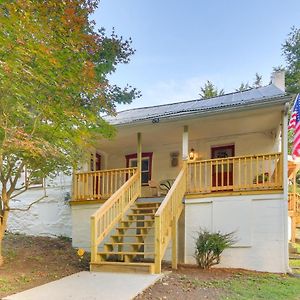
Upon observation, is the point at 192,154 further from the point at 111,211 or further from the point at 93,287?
the point at 93,287

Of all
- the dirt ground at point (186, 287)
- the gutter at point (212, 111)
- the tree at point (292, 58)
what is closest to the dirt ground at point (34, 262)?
the dirt ground at point (186, 287)

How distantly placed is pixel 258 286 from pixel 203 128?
5.47 metres

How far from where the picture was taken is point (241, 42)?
23.1 metres

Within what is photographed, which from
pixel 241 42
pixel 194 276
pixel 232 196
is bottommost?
pixel 194 276

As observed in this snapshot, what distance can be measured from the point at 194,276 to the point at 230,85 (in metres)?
29.4

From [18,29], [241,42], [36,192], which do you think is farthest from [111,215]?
[241,42]

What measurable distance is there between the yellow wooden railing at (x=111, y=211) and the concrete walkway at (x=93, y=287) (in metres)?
0.88

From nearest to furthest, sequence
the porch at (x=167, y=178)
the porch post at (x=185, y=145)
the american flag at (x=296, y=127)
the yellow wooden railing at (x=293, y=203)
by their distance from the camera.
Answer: the porch at (x=167, y=178) < the american flag at (x=296, y=127) < the porch post at (x=185, y=145) < the yellow wooden railing at (x=293, y=203)

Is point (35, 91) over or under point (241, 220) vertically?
over

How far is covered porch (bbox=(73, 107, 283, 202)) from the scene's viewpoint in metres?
9.62

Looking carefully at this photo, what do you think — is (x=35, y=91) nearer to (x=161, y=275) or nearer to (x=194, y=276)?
(x=161, y=275)

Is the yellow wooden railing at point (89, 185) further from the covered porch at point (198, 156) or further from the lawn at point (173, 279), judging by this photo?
the lawn at point (173, 279)

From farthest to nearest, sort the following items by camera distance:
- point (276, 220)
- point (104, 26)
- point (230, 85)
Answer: point (230, 85), point (104, 26), point (276, 220)

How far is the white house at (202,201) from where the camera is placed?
8.71 metres
